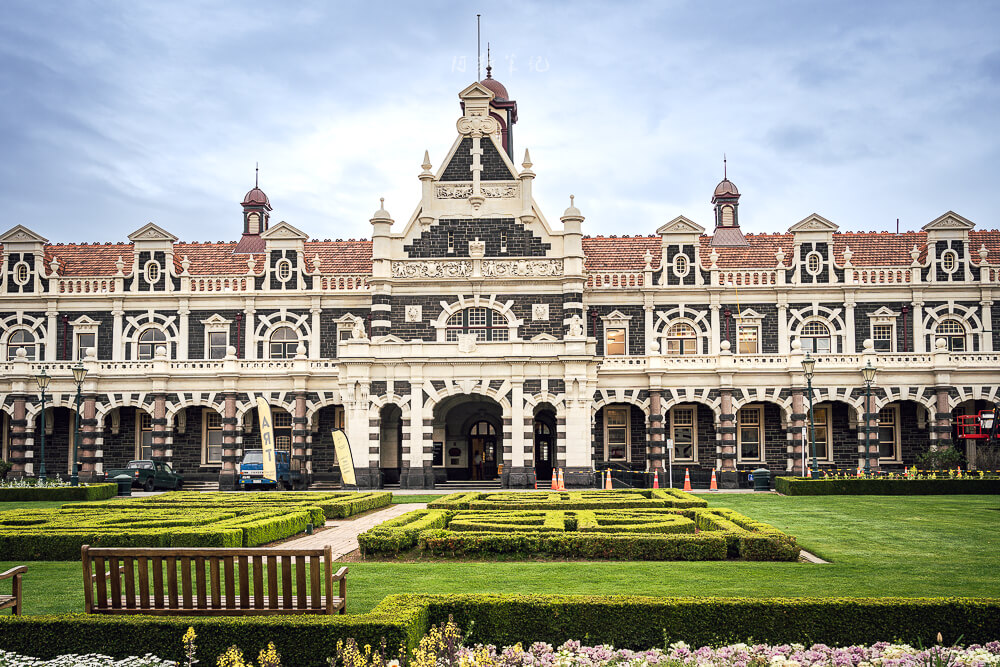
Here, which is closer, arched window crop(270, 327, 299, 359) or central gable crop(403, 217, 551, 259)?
central gable crop(403, 217, 551, 259)

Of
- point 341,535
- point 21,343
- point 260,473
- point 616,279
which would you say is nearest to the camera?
point 341,535

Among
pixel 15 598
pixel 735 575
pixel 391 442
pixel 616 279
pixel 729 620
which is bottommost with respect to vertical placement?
pixel 735 575

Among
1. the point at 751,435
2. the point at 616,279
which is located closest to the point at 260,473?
the point at 616,279

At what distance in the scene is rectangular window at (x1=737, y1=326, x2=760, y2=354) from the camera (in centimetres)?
4981

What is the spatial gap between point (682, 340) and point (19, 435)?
3649 centimetres

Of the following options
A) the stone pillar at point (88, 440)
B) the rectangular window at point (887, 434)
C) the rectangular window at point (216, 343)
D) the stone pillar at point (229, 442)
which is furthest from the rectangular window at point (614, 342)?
the stone pillar at point (88, 440)

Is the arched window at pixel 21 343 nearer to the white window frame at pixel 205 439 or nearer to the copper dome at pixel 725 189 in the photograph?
the white window frame at pixel 205 439

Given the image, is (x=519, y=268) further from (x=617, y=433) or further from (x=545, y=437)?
(x=617, y=433)

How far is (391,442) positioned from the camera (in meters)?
47.5

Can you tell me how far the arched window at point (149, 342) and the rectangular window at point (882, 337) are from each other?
132 ft

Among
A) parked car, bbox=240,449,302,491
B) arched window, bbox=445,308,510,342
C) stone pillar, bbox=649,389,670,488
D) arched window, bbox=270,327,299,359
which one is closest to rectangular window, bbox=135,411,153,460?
parked car, bbox=240,449,302,491

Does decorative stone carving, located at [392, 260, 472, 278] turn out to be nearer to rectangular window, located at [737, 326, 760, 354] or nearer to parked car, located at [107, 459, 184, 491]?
parked car, located at [107, 459, 184, 491]

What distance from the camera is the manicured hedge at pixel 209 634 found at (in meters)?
10.9

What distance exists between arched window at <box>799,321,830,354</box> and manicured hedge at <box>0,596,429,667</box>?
42602 mm
